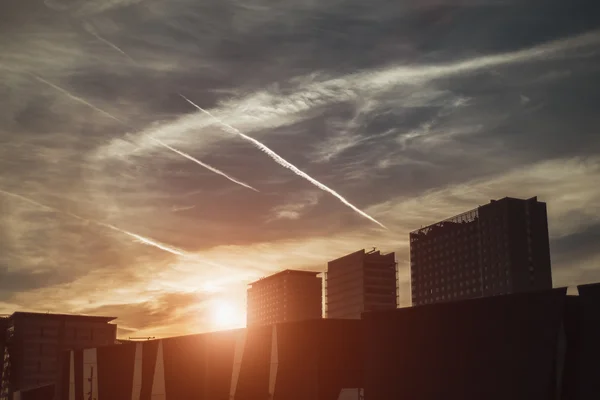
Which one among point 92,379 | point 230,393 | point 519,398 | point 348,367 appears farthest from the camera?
point 92,379

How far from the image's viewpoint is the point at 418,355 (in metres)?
37.9

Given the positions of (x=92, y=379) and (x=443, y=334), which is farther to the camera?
(x=92, y=379)

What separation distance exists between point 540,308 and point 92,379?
207 feet

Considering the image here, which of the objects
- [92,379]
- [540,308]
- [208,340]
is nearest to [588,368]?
[540,308]

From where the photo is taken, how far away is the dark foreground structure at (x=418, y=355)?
31.3 m

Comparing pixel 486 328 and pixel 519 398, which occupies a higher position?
pixel 486 328

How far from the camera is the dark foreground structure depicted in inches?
1232

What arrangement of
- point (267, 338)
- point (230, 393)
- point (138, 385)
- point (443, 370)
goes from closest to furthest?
point (443, 370), point (267, 338), point (230, 393), point (138, 385)

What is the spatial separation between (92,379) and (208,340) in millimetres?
28836

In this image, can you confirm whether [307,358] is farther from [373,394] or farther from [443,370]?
[443,370]

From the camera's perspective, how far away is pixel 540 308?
32094mm

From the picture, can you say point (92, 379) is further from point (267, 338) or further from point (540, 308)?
point (540, 308)

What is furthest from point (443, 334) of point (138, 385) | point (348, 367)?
point (138, 385)

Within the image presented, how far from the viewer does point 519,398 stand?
32469 millimetres
